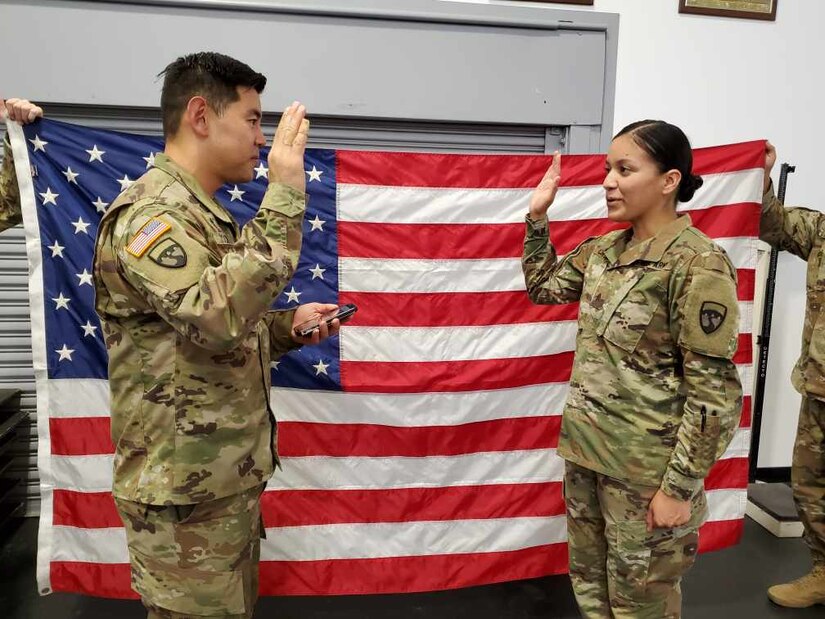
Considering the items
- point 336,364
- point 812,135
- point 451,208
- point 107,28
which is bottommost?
point 336,364

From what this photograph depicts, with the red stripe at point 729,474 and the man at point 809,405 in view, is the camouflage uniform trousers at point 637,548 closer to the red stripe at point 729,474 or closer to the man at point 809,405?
the red stripe at point 729,474

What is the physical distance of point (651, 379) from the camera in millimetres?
1498

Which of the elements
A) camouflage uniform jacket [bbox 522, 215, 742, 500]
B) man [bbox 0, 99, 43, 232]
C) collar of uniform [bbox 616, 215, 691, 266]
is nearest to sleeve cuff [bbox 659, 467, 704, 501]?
camouflage uniform jacket [bbox 522, 215, 742, 500]

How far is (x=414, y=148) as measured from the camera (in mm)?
2689

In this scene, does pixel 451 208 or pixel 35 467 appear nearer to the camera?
pixel 451 208

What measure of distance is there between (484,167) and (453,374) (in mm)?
812

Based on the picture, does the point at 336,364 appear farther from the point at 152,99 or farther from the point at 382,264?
the point at 152,99

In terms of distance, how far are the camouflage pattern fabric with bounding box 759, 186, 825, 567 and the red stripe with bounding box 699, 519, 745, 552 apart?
0.90ft

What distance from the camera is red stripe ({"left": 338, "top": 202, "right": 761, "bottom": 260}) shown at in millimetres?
2143

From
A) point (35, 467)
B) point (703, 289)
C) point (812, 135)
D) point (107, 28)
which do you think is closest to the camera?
point (703, 289)

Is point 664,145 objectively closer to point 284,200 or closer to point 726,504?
point 284,200

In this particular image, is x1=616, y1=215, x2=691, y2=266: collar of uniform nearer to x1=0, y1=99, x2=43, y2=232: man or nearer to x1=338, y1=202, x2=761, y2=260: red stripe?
x1=338, y1=202, x2=761, y2=260: red stripe

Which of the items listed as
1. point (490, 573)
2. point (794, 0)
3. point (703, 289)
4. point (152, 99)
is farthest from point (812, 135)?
point (152, 99)

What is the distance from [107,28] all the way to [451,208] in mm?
1602
